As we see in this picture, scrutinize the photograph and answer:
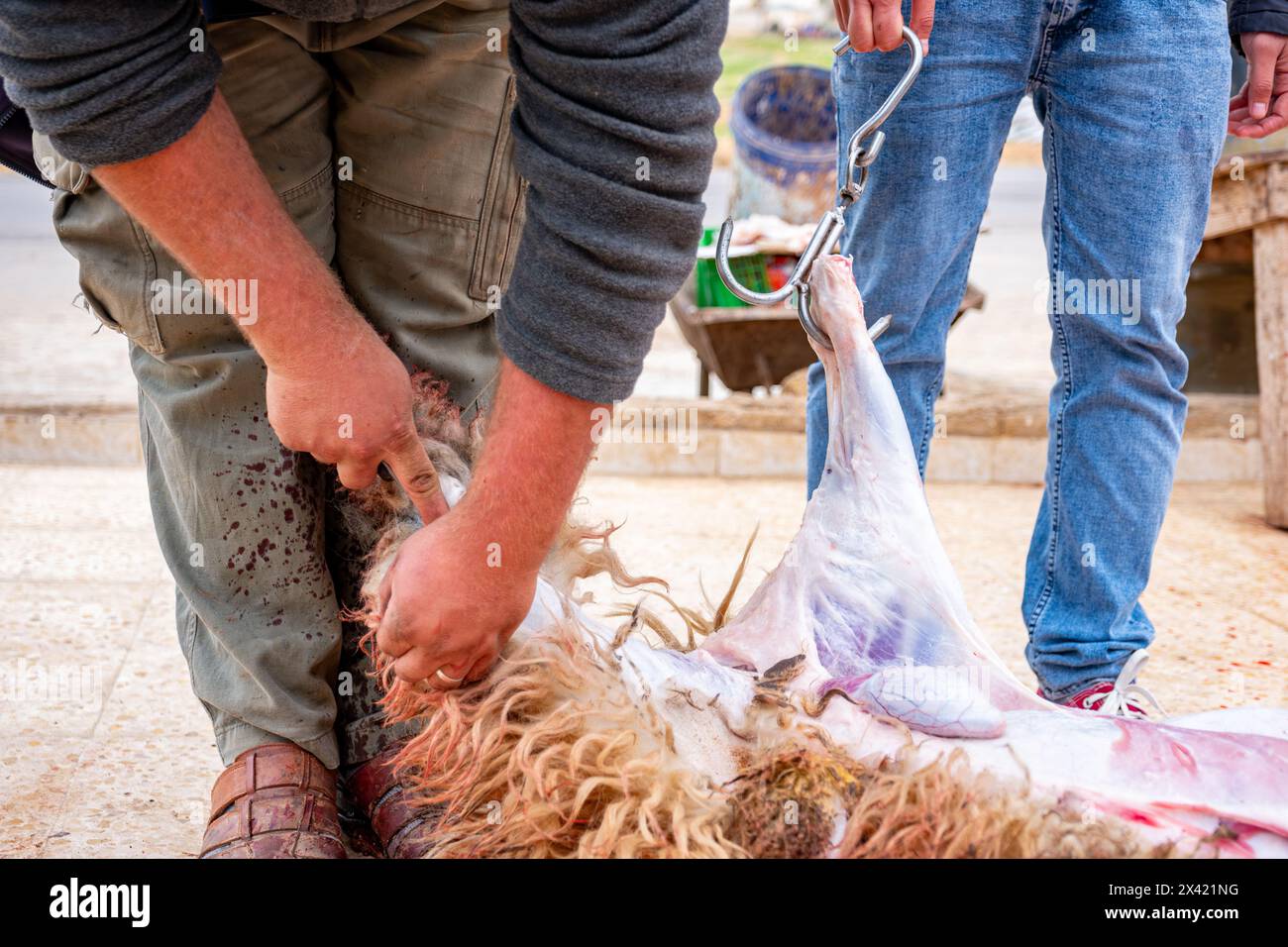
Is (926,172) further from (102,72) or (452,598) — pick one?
(102,72)

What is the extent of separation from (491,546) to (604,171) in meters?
0.46

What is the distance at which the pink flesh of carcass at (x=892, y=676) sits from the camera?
156 centimetres

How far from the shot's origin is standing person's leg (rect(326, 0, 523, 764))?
6.35ft

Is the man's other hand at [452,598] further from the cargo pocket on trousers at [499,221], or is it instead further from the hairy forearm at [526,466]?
the cargo pocket on trousers at [499,221]

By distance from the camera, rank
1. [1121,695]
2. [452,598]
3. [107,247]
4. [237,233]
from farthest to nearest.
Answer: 1. [1121,695]
2. [107,247]
3. [452,598]
4. [237,233]

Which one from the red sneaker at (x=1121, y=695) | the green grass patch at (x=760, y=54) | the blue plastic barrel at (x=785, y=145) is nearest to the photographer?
the red sneaker at (x=1121, y=695)

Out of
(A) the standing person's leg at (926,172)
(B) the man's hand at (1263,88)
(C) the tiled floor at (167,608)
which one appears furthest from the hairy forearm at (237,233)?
(B) the man's hand at (1263,88)

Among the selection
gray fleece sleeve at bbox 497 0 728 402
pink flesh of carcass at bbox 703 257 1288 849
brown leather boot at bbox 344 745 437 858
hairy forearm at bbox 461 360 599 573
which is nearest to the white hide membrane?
pink flesh of carcass at bbox 703 257 1288 849

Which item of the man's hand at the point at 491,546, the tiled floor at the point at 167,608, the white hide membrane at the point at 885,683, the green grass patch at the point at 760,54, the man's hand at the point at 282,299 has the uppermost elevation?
the green grass patch at the point at 760,54

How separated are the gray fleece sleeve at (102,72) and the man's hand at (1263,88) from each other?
6.83ft

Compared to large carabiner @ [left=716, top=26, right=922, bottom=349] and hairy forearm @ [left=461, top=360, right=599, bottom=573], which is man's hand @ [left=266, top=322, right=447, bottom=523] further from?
large carabiner @ [left=716, top=26, right=922, bottom=349]

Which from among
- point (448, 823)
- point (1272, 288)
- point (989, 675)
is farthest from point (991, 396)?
point (448, 823)

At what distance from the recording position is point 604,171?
1.36 m

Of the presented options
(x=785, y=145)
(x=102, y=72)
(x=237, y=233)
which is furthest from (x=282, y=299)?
(x=785, y=145)
